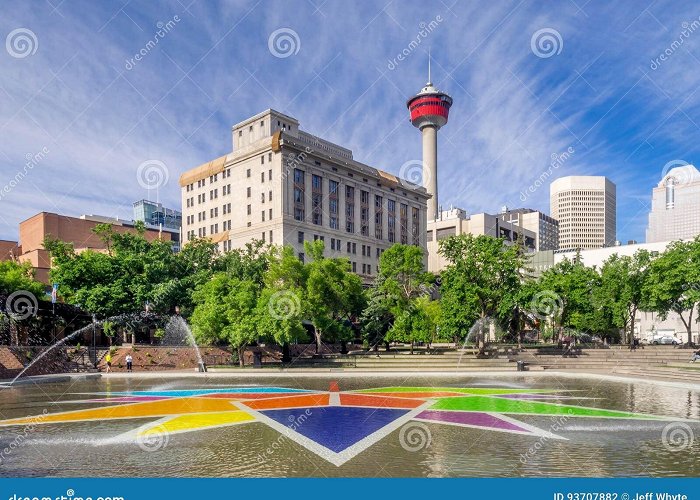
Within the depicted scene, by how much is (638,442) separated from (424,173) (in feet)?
442

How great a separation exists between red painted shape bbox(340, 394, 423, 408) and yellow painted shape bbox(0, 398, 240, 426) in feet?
16.8

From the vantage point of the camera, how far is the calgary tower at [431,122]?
146 meters

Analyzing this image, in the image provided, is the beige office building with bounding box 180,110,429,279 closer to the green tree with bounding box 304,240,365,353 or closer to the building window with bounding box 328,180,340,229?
the building window with bounding box 328,180,340,229

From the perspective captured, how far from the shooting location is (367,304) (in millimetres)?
55844

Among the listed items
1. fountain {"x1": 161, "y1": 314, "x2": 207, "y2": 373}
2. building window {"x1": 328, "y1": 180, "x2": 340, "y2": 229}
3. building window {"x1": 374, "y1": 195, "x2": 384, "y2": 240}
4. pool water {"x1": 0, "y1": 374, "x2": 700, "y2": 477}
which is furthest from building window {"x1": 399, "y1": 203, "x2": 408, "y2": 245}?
pool water {"x1": 0, "y1": 374, "x2": 700, "y2": 477}

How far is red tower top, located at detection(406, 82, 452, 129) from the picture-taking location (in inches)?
5797

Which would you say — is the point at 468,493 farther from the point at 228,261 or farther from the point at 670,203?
the point at 670,203

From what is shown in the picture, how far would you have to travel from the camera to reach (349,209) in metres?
91.6

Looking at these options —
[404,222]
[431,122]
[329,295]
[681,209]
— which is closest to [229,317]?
[329,295]

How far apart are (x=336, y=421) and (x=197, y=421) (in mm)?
4908

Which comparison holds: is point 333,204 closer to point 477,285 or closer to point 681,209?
point 477,285

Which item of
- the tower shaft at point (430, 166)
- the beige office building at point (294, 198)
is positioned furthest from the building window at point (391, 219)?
the tower shaft at point (430, 166)

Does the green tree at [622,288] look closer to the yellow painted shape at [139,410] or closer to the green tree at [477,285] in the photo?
the green tree at [477,285]

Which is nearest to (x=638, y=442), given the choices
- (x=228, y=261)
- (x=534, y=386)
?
(x=534, y=386)
